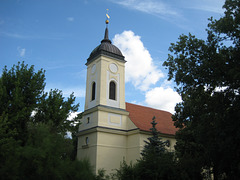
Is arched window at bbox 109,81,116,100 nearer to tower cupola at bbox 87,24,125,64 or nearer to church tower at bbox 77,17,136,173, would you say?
church tower at bbox 77,17,136,173

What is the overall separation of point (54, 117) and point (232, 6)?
574 inches

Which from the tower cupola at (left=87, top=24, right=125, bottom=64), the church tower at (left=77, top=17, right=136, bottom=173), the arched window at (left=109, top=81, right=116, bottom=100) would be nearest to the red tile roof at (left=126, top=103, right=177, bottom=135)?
the church tower at (left=77, top=17, right=136, bottom=173)

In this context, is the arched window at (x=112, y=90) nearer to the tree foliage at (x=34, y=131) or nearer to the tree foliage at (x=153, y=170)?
the tree foliage at (x=34, y=131)

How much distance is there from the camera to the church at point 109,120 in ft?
83.4

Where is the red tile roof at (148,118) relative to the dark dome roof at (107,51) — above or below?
below

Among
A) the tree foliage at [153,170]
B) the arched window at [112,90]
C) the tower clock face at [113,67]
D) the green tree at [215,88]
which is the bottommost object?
the tree foliage at [153,170]

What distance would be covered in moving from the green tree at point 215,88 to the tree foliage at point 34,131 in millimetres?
7505

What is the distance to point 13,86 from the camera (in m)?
20.3

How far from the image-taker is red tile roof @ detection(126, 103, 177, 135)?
28.0 meters

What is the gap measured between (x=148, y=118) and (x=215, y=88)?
52.9ft

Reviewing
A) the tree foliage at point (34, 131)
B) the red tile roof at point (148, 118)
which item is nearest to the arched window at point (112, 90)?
the red tile roof at point (148, 118)

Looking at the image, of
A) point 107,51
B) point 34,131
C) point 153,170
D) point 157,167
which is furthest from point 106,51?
point 153,170

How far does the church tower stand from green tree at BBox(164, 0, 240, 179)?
985cm

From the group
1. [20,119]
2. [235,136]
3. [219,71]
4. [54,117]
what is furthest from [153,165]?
[20,119]
